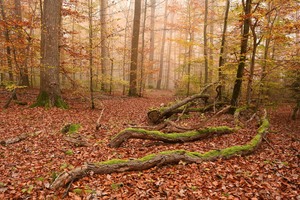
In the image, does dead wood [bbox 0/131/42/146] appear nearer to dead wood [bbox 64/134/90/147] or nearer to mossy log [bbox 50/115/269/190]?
dead wood [bbox 64/134/90/147]

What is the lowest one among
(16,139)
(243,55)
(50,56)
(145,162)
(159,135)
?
(16,139)

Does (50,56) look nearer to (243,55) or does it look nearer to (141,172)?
(141,172)

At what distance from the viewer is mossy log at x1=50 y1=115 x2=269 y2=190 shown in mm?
4938

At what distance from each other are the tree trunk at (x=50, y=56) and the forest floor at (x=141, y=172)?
7.16 feet

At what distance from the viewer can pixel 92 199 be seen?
4387 mm

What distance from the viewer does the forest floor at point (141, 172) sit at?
4586 millimetres

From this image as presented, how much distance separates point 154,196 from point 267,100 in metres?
11.7

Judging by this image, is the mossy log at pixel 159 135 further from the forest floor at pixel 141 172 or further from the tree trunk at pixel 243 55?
the tree trunk at pixel 243 55

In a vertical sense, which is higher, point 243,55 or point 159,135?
point 243,55

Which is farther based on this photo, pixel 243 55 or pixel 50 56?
pixel 50 56

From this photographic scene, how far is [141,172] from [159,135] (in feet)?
6.01

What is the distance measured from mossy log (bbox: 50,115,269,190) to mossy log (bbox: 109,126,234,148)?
1.26 m

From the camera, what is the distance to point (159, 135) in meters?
7.03

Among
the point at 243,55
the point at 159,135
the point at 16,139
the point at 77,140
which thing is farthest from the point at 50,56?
the point at 243,55
